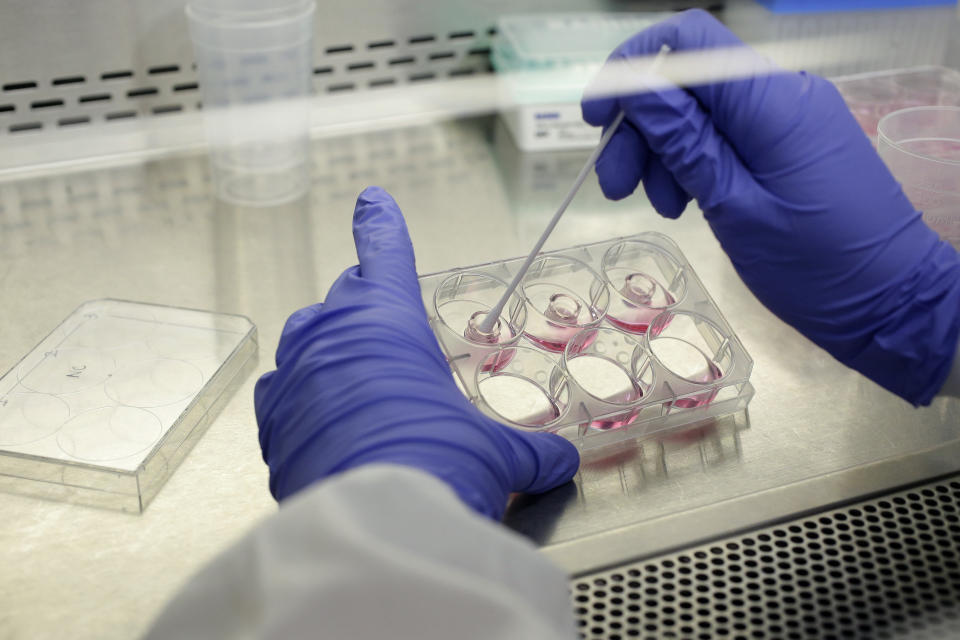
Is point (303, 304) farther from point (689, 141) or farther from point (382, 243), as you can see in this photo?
point (689, 141)

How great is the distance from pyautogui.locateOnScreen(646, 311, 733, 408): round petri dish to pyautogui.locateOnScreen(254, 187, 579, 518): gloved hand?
0.21m

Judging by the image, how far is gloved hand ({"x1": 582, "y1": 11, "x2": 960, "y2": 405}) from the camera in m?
1.08

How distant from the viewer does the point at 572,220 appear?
5.35 feet

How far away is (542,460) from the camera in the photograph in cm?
101

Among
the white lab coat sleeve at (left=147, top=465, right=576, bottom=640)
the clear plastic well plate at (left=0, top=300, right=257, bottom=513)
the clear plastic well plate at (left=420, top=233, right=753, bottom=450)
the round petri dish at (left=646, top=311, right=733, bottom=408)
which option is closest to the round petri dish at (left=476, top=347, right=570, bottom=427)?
the clear plastic well plate at (left=420, top=233, right=753, bottom=450)

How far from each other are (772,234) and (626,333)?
0.74 ft

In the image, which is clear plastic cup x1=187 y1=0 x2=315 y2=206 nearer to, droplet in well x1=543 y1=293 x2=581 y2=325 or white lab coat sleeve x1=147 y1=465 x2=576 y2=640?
droplet in well x1=543 y1=293 x2=581 y2=325

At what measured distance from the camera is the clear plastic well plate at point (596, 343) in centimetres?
112

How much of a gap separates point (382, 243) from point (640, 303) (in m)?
0.37

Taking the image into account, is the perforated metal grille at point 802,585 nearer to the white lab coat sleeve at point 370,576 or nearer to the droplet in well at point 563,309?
the white lab coat sleeve at point 370,576

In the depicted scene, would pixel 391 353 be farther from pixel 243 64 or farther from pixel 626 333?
pixel 243 64

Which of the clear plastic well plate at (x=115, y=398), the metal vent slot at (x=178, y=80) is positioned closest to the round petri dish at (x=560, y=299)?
the clear plastic well plate at (x=115, y=398)

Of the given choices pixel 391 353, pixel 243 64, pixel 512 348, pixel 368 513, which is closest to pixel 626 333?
pixel 512 348

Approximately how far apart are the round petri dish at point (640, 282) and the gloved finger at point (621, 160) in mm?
158
